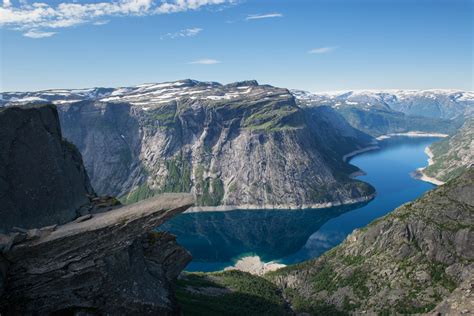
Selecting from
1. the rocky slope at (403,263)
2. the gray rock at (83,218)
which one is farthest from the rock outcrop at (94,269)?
the rocky slope at (403,263)

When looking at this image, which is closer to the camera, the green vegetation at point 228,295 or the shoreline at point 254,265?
the green vegetation at point 228,295

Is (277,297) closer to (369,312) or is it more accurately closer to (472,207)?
(369,312)

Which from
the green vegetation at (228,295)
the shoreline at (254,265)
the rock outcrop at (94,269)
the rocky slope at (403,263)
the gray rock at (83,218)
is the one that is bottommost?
the shoreline at (254,265)

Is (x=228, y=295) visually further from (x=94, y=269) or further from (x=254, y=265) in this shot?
(x=254, y=265)

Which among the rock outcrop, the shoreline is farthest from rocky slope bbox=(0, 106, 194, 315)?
the shoreline

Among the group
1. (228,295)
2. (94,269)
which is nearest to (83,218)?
(94,269)

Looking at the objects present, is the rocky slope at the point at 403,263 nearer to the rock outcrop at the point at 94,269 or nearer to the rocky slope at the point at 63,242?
the rocky slope at the point at 63,242

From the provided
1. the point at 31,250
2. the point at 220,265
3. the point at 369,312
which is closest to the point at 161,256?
the point at 31,250
